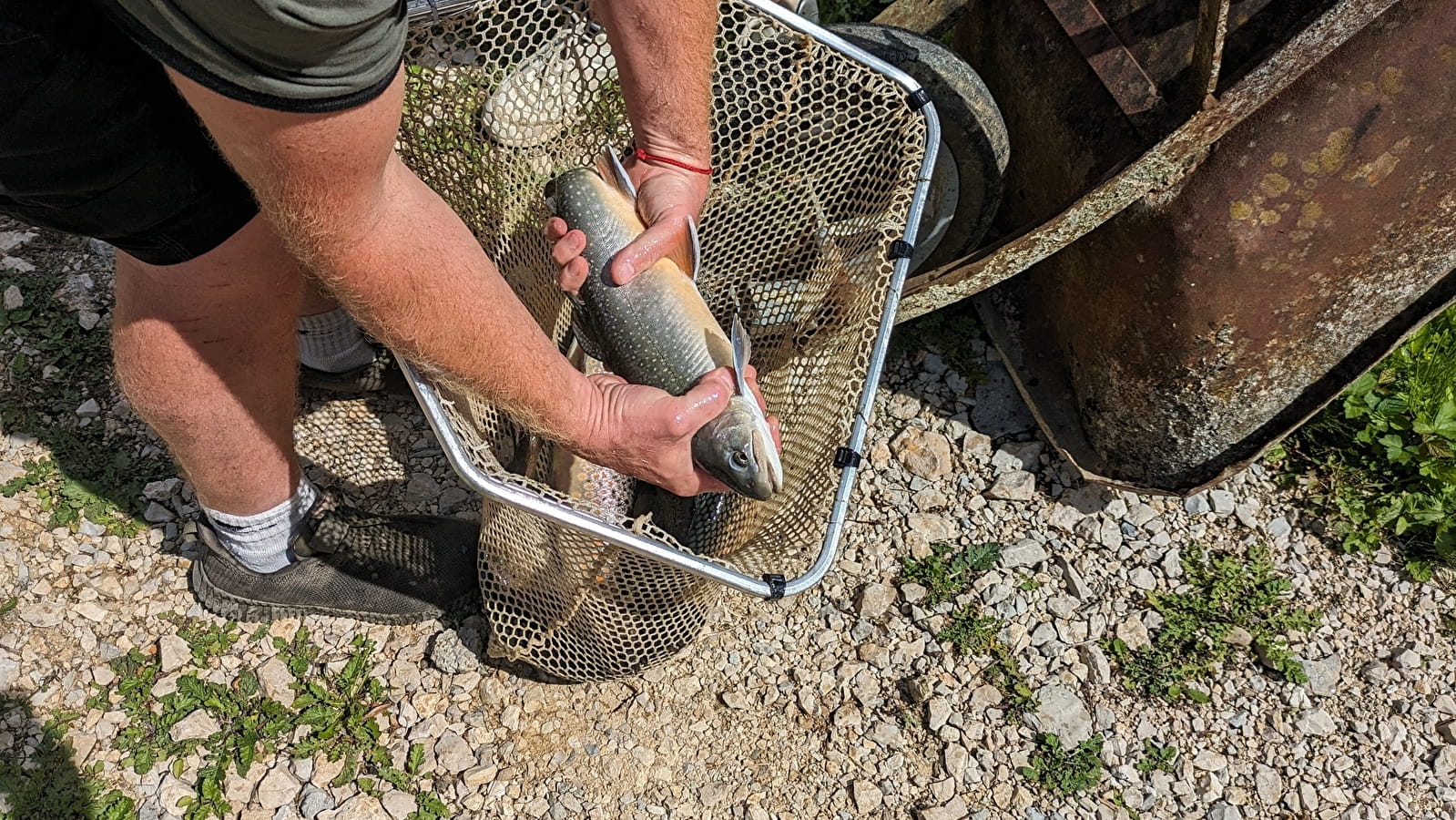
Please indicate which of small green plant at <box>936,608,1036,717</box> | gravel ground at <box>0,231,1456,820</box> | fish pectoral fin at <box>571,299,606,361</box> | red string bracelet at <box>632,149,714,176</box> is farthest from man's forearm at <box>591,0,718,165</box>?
small green plant at <box>936,608,1036,717</box>

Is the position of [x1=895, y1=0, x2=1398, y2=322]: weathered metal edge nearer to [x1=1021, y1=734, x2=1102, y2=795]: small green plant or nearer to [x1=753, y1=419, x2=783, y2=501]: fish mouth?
[x1=753, y1=419, x2=783, y2=501]: fish mouth

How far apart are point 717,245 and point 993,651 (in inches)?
57.3

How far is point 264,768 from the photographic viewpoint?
2.74 m

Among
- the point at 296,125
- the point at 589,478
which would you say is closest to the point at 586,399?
the point at 589,478

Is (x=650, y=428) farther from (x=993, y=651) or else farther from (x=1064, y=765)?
(x=1064, y=765)

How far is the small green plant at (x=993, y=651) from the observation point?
112 inches

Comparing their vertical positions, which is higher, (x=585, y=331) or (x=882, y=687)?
(x=585, y=331)

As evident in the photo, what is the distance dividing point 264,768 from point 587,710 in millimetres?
865

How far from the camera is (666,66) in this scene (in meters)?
2.48

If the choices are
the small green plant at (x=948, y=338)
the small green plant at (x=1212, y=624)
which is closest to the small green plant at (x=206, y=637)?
the small green plant at (x=948, y=338)

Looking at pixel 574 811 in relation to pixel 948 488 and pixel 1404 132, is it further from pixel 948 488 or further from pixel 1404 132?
pixel 1404 132

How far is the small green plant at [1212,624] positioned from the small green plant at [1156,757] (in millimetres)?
144

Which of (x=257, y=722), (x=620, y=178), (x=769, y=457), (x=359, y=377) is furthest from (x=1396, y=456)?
(x=257, y=722)

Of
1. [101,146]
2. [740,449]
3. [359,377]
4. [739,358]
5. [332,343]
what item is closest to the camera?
[101,146]
